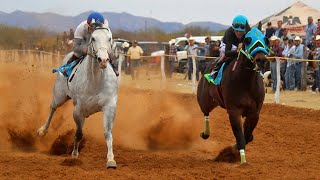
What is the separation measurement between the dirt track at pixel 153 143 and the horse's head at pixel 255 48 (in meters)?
1.51

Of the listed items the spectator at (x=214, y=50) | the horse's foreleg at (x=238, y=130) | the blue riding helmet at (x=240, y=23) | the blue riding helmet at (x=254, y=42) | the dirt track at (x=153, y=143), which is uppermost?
the blue riding helmet at (x=240, y=23)

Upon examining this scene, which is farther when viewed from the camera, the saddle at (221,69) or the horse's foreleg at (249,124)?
the saddle at (221,69)

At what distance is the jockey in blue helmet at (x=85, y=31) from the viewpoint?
29.5 feet

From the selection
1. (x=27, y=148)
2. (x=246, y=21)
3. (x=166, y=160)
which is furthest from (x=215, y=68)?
(x=27, y=148)

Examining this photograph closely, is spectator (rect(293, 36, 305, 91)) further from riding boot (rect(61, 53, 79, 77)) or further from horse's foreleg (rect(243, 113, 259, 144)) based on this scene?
riding boot (rect(61, 53, 79, 77))

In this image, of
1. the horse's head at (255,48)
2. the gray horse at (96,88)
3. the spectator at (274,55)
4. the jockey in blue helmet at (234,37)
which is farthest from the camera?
the spectator at (274,55)

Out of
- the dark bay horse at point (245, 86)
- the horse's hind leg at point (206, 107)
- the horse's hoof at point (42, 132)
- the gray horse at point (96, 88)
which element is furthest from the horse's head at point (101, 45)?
the horse's hind leg at point (206, 107)

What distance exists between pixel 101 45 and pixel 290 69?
11860mm

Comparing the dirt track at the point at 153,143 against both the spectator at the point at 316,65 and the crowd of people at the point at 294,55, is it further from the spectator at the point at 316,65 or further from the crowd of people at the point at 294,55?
the crowd of people at the point at 294,55

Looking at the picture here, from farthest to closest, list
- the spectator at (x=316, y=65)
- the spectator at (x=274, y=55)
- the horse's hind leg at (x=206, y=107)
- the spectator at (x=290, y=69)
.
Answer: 1. the spectator at (x=290, y=69)
2. the spectator at (x=274, y=55)
3. the spectator at (x=316, y=65)
4. the horse's hind leg at (x=206, y=107)

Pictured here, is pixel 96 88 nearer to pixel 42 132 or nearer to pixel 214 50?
pixel 42 132

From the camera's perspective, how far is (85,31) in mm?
9570

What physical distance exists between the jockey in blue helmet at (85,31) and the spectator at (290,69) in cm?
1047

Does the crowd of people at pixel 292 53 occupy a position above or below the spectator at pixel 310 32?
below
